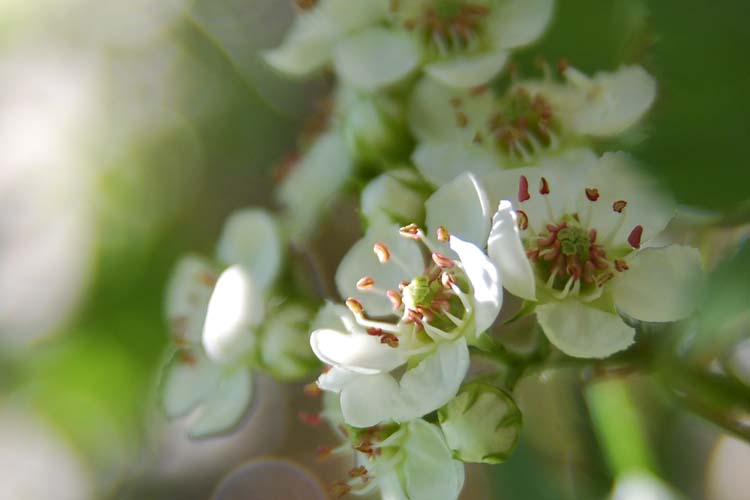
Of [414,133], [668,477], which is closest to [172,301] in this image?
[414,133]

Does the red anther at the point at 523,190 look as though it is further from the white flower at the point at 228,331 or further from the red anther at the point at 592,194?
the white flower at the point at 228,331

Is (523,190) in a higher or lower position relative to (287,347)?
higher

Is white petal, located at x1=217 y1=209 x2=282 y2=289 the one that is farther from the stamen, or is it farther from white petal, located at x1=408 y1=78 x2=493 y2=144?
the stamen

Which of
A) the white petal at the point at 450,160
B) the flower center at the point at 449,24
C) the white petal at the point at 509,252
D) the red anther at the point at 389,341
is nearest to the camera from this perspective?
the white petal at the point at 509,252

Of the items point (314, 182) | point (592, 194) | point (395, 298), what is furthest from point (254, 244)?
point (592, 194)

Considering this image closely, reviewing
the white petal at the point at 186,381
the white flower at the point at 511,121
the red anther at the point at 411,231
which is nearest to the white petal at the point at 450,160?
the white flower at the point at 511,121

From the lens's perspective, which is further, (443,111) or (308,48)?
(308,48)

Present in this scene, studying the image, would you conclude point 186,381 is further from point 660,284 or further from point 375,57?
point 660,284

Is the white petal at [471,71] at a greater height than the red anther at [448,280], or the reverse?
the white petal at [471,71]
